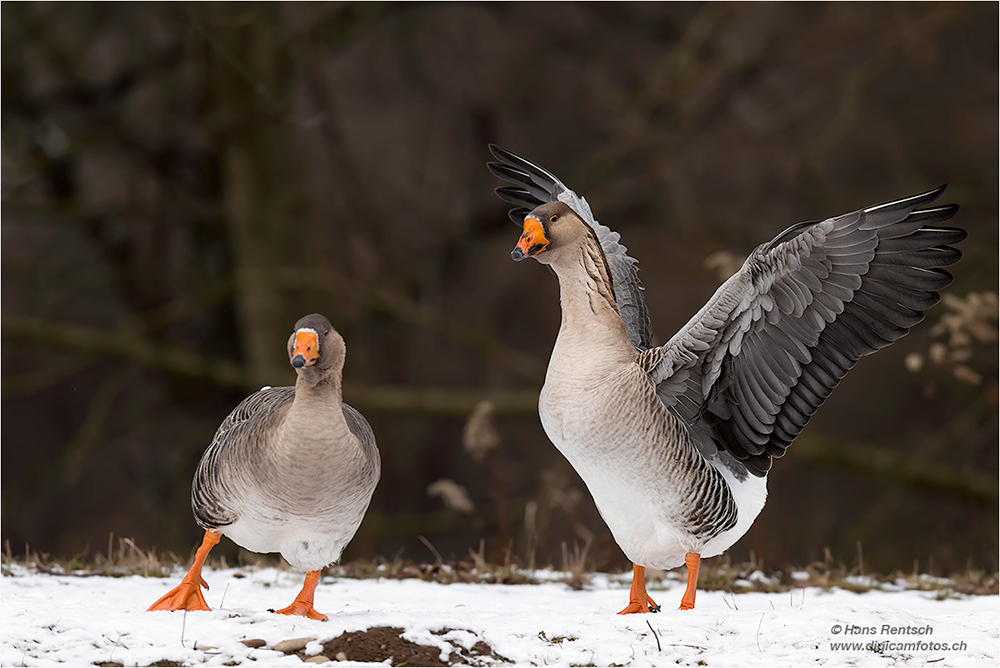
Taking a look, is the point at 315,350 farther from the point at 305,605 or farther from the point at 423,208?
the point at 423,208

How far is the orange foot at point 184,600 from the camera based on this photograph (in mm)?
4531

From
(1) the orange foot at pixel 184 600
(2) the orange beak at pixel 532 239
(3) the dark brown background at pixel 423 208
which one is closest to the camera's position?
(1) the orange foot at pixel 184 600

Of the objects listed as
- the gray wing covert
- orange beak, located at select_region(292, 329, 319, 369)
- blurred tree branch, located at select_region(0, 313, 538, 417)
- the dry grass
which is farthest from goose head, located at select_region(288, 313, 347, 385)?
blurred tree branch, located at select_region(0, 313, 538, 417)

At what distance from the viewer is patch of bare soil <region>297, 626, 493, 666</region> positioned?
387 cm

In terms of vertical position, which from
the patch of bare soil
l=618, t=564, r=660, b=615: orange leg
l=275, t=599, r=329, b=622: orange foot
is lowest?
the patch of bare soil

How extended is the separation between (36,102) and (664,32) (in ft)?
21.8

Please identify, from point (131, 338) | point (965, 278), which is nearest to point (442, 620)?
point (131, 338)

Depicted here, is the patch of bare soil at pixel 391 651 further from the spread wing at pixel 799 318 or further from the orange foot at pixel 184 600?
the spread wing at pixel 799 318

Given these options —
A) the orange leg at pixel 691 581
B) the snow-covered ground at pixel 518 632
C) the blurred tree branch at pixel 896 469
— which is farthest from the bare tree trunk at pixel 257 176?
the orange leg at pixel 691 581

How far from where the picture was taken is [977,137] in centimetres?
1058

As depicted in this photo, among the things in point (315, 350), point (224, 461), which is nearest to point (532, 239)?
point (315, 350)

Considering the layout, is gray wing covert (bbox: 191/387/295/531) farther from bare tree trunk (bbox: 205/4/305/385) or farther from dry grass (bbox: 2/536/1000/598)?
bare tree trunk (bbox: 205/4/305/385)

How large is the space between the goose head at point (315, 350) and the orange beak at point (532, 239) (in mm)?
978

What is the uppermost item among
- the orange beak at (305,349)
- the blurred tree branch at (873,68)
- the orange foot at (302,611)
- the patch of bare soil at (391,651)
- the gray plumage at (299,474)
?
the blurred tree branch at (873,68)
